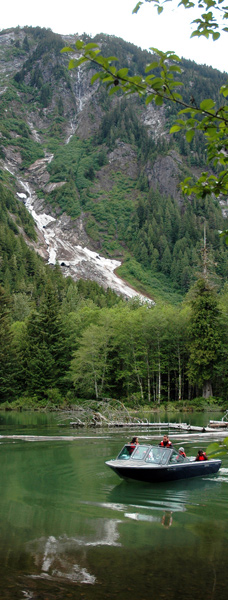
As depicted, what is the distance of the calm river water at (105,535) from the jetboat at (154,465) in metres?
0.45

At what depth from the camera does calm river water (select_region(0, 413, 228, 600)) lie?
8.70 m

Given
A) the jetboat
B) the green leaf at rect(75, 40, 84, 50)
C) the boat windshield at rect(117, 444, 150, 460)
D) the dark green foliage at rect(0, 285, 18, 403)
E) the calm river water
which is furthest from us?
the dark green foliage at rect(0, 285, 18, 403)

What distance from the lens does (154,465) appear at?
18453 millimetres

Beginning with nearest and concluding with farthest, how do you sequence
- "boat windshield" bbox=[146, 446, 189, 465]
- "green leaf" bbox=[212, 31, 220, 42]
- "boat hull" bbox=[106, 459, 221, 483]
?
"green leaf" bbox=[212, 31, 220, 42] → "boat hull" bbox=[106, 459, 221, 483] → "boat windshield" bbox=[146, 446, 189, 465]

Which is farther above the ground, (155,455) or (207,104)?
→ (207,104)

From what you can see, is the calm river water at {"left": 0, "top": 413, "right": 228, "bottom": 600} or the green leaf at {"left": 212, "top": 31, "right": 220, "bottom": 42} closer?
the green leaf at {"left": 212, "top": 31, "right": 220, "bottom": 42}

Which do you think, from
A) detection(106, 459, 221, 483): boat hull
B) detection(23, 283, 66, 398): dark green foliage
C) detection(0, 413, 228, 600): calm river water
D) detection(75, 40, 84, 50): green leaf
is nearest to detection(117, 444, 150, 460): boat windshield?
detection(106, 459, 221, 483): boat hull

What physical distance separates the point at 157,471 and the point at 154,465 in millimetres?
249

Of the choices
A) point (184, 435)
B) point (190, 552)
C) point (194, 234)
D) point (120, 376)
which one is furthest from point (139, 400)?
point (194, 234)

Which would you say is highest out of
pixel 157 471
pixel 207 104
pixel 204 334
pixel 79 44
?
pixel 79 44

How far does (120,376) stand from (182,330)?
423 inches

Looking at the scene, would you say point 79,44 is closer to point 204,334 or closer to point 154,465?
point 154,465

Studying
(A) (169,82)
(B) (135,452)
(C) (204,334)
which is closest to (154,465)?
(B) (135,452)

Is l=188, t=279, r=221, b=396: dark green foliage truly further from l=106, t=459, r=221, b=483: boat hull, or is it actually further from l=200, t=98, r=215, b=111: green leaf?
l=200, t=98, r=215, b=111: green leaf
